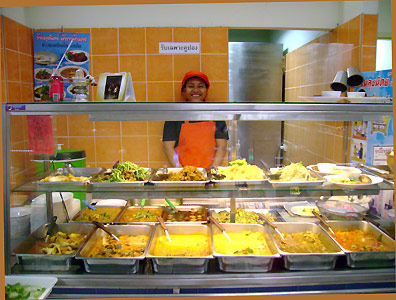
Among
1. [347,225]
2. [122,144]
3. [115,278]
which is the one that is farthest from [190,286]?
[122,144]

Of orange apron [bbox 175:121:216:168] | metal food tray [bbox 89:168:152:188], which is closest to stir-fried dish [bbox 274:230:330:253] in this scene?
orange apron [bbox 175:121:216:168]

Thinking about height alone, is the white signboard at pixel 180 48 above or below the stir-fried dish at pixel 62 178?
above

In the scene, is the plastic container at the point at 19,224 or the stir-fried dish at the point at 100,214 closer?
the plastic container at the point at 19,224

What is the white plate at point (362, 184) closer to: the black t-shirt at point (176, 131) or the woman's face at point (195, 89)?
the black t-shirt at point (176, 131)

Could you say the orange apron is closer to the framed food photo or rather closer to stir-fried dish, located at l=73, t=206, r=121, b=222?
the framed food photo

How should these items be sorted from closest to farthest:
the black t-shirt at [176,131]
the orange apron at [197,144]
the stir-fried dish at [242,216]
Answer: the stir-fried dish at [242,216]
the black t-shirt at [176,131]
the orange apron at [197,144]

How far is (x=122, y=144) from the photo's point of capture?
142 inches

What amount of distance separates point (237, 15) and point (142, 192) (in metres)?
3.70

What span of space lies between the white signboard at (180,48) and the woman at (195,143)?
7.31 ft

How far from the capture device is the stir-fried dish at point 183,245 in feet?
7.33

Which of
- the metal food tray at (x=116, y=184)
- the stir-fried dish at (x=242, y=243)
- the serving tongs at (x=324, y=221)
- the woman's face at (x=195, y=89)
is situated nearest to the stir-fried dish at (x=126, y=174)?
the metal food tray at (x=116, y=184)

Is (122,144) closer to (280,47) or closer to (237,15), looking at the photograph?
(237,15)

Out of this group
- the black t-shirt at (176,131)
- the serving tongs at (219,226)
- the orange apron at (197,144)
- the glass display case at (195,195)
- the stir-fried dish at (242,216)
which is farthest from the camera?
the orange apron at (197,144)

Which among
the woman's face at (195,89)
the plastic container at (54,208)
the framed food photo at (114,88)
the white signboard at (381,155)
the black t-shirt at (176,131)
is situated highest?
the woman's face at (195,89)
